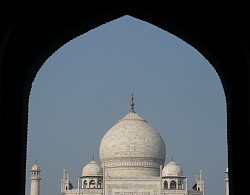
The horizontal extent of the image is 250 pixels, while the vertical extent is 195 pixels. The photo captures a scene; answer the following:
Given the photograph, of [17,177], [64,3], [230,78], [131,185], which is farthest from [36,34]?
[131,185]

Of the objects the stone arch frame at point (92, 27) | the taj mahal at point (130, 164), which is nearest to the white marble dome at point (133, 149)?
the taj mahal at point (130, 164)

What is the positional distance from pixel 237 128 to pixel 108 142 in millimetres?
37069

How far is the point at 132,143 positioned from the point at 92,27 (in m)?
35.3

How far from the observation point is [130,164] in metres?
45.1

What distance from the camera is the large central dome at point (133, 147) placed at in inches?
1774

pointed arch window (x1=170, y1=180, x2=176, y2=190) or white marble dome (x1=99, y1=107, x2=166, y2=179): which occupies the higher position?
white marble dome (x1=99, y1=107, x2=166, y2=179)

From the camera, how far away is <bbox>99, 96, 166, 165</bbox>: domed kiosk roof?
45.1m

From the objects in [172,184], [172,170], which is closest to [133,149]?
[172,170]

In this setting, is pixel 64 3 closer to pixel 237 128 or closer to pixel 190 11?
pixel 190 11

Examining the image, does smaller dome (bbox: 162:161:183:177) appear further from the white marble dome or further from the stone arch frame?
the stone arch frame

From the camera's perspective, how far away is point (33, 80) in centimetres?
970

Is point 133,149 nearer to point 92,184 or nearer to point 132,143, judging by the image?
point 132,143

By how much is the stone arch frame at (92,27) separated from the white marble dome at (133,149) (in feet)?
115

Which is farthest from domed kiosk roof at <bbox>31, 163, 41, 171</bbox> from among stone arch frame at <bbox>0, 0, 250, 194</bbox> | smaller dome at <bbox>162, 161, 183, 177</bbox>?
stone arch frame at <bbox>0, 0, 250, 194</bbox>
